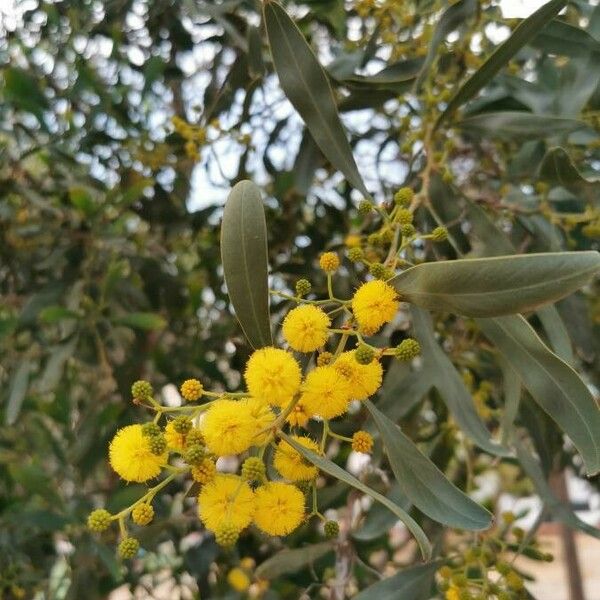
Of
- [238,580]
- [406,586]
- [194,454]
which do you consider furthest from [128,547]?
[238,580]

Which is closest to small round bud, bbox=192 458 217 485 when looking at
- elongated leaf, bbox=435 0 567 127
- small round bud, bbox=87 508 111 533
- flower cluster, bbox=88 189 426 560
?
flower cluster, bbox=88 189 426 560

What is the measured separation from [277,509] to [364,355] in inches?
5.7

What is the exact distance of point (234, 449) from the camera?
2.11 ft

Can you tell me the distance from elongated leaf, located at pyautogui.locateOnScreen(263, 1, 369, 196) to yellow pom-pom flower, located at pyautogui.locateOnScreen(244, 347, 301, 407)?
39cm

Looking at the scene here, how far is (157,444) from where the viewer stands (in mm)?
653

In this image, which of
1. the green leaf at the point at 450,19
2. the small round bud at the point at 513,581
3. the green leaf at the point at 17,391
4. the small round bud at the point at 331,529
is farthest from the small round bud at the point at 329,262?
the green leaf at the point at 17,391

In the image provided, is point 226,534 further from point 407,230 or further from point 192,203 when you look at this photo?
point 192,203

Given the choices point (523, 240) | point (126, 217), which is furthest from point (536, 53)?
point (126, 217)

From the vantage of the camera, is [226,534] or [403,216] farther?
[403,216]

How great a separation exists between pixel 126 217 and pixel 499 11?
0.81 m

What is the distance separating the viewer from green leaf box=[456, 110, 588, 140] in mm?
1127

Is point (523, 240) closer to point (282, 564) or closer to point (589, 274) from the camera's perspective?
point (282, 564)

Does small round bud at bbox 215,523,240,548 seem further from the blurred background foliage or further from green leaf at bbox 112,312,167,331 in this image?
green leaf at bbox 112,312,167,331

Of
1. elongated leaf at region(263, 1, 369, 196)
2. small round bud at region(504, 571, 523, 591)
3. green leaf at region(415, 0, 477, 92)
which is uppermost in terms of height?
green leaf at region(415, 0, 477, 92)
